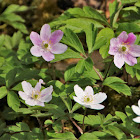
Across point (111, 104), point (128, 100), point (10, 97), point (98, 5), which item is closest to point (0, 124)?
point (10, 97)

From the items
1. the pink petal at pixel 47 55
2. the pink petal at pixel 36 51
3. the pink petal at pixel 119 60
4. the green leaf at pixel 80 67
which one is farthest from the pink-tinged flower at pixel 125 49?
the pink petal at pixel 36 51

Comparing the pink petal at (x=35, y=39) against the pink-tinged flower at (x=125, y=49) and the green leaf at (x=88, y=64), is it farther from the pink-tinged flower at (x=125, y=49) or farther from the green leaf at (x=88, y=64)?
the pink-tinged flower at (x=125, y=49)

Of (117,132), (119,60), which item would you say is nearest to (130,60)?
(119,60)

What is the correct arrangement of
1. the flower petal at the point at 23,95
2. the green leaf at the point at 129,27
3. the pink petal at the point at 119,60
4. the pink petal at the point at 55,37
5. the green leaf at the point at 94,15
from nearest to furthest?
1. the flower petal at the point at 23,95
2. the pink petal at the point at 119,60
3. the pink petal at the point at 55,37
4. the green leaf at the point at 129,27
5. the green leaf at the point at 94,15

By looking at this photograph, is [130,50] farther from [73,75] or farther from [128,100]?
[128,100]

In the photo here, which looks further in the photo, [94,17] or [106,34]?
[94,17]

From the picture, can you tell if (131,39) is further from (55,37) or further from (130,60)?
(55,37)

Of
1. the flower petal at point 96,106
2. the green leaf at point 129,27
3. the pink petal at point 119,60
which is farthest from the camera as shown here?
the green leaf at point 129,27

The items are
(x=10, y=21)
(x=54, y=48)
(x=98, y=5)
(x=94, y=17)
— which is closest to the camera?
(x=54, y=48)
